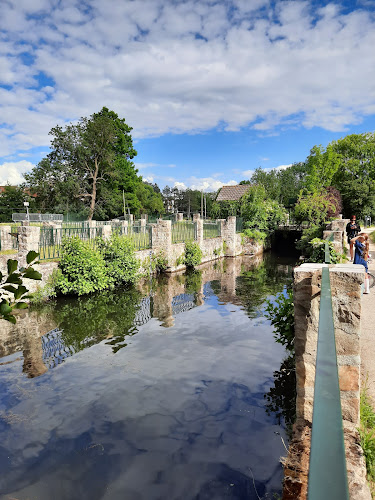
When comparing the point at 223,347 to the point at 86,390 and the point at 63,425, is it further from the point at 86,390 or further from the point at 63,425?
the point at 63,425

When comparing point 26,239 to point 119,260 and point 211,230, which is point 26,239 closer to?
point 119,260

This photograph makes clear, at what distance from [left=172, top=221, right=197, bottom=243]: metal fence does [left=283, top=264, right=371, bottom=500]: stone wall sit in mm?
15602

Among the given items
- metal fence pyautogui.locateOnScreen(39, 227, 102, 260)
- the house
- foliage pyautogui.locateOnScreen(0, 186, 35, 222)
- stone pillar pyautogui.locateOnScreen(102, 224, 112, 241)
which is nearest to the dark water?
metal fence pyautogui.locateOnScreen(39, 227, 102, 260)

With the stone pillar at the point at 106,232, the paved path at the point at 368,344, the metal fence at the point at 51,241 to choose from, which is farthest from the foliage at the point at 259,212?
the paved path at the point at 368,344

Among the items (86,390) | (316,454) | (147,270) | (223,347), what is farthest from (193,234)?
(316,454)

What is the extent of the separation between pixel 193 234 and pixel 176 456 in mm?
16715

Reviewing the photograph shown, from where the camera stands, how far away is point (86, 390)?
18.4ft

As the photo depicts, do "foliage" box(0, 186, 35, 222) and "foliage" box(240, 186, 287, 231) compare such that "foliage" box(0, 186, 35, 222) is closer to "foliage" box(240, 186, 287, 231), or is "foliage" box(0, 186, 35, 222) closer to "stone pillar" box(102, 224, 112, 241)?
Result: "foliage" box(240, 186, 287, 231)

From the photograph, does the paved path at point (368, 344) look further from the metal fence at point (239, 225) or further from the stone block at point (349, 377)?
the metal fence at point (239, 225)

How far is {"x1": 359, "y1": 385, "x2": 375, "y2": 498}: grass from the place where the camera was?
2.84 m

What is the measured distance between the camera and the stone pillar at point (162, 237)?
53.7 feet

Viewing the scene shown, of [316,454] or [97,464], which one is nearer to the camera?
[316,454]

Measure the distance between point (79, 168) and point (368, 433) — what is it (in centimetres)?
4096

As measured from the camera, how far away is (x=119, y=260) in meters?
12.9
